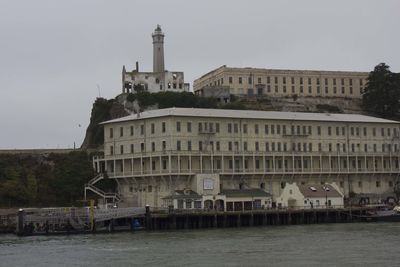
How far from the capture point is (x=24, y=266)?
50625 mm

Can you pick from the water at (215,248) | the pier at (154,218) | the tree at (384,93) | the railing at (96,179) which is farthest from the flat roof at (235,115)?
the water at (215,248)

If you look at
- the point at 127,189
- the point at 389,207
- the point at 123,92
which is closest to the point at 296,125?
the point at 389,207

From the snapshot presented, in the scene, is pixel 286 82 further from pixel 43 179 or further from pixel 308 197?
pixel 43 179

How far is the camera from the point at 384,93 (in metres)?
127

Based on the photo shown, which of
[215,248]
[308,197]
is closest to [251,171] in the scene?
[308,197]

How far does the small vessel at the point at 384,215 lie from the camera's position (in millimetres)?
90062

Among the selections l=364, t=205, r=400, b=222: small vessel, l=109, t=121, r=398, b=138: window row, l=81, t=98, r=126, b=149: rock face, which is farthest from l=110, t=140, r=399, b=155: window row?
l=81, t=98, r=126, b=149: rock face

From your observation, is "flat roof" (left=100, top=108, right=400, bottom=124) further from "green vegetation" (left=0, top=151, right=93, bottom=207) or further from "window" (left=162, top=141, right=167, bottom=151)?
"green vegetation" (left=0, top=151, right=93, bottom=207)

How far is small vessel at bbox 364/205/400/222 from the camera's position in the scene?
90.1 metres

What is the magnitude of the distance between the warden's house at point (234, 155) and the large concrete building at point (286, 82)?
1030 inches

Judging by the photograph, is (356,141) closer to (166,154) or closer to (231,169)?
(231,169)

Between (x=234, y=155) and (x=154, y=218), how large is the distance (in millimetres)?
17994

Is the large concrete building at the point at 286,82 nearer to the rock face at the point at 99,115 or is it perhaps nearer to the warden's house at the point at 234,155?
the rock face at the point at 99,115

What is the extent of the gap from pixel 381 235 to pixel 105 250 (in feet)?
81.3
